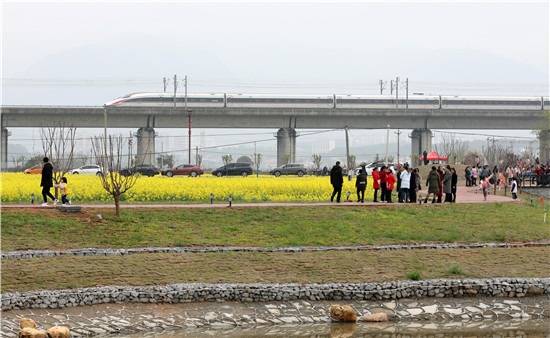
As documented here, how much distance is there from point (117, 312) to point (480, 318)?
7610 millimetres

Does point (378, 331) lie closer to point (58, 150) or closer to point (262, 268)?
point (262, 268)

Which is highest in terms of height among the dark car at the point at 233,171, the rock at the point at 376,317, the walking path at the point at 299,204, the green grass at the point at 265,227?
the dark car at the point at 233,171

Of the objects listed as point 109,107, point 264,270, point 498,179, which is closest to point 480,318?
point 264,270

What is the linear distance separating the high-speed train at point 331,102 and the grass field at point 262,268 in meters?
56.7

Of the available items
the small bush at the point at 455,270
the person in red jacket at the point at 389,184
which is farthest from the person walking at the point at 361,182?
the small bush at the point at 455,270

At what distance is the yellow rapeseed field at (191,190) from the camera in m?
34.8

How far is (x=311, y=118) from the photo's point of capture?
3211 inches

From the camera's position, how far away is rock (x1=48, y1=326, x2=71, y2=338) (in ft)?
52.9

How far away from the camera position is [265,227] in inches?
1082

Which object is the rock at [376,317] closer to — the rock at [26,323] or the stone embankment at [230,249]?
the stone embankment at [230,249]

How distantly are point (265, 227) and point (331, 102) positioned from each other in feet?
186

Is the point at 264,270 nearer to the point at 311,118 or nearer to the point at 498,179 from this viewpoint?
the point at 498,179

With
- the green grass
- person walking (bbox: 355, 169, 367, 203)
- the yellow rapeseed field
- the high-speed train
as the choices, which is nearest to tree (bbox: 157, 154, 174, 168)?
the high-speed train

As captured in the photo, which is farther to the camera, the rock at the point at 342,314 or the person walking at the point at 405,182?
the person walking at the point at 405,182
